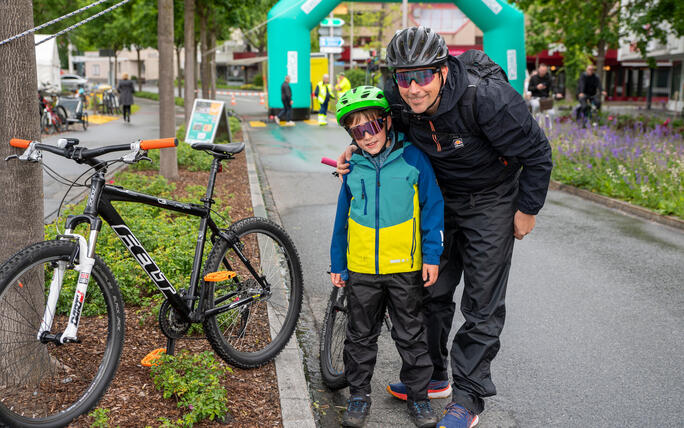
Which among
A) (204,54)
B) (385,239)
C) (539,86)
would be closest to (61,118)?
(204,54)

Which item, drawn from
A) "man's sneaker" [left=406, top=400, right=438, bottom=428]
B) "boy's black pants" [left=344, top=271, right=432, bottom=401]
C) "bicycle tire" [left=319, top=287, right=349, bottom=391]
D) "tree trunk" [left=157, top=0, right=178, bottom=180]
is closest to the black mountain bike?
"bicycle tire" [left=319, top=287, right=349, bottom=391]

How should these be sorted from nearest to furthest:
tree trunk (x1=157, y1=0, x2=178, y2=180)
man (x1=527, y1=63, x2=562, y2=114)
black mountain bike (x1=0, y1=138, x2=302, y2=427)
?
black mountain bike (x1=0, y1=138, x2=302, y2=427) < tree trunk (x1=157, y1=0, x2=178, y2=180) < man (x1=527, y1=63, x2=562, y2=114)

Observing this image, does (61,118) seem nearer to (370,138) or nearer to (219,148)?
(219,148)

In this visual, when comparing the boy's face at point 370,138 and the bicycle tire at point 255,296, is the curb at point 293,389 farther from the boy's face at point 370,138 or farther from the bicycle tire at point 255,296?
the boy's face at point 370,138

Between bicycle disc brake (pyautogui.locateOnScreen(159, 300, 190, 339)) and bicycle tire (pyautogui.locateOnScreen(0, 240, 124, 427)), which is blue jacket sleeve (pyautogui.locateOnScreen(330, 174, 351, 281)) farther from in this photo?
bicycle tire (pyautogui.locateOnScreen(0, 240, 124, 427))

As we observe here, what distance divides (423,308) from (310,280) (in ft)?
9.12

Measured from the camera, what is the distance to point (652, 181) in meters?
10.3

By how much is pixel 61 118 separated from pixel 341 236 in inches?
831

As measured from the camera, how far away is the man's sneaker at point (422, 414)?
11.3 ft

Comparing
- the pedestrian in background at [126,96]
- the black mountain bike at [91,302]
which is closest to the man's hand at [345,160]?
the black mountain bike at [91,302]

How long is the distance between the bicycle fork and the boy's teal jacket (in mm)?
1235

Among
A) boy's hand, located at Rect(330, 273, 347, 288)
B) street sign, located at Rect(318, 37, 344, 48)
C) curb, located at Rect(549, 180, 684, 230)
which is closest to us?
boy's hand, located at Rect(330, 273, 347, 288)

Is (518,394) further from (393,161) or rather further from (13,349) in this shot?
(13,349)

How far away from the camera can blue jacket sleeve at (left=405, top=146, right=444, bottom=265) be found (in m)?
3.31
